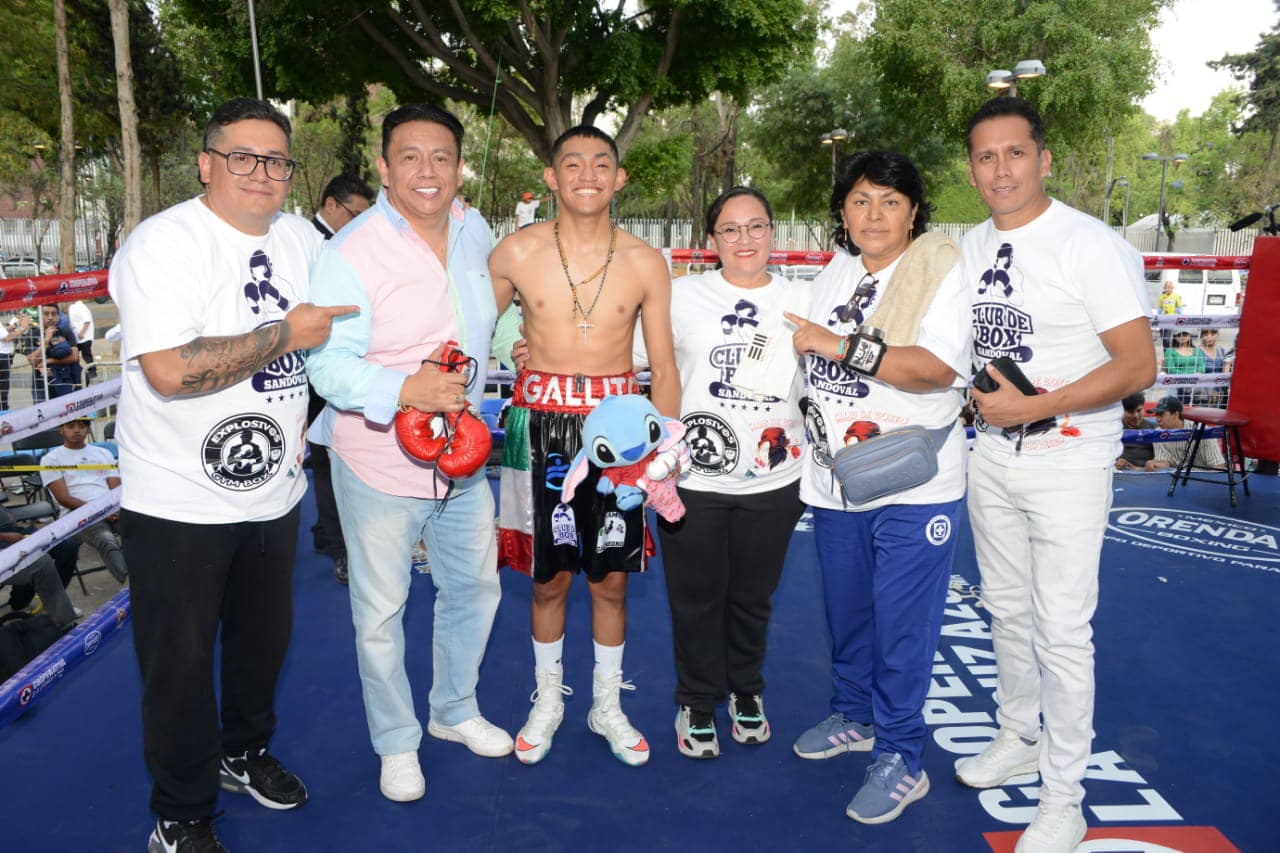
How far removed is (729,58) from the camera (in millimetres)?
12656

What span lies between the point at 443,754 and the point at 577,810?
57 centimetres

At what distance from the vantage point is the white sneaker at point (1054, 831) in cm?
243

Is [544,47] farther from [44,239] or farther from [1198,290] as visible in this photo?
[44,239]

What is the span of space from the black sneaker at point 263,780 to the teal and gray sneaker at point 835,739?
1.59m

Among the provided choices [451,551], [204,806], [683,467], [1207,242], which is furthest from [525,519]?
[1207,242]

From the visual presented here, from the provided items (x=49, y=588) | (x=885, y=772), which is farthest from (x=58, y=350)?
(x=885, y=772)

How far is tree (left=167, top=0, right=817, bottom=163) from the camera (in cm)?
1200

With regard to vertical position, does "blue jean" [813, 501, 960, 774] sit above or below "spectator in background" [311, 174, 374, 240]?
below

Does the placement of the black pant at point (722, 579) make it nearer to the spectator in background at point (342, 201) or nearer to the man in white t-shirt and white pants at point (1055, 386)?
the man in white t-shirt and white pants at point (1055, 386)

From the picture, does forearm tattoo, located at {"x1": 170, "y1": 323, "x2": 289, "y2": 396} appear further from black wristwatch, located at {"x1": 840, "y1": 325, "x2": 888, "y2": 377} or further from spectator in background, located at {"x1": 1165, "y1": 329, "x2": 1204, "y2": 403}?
spectator in background, located at {"x1": 1165, "y1": 329, "x2": 1204, "y2": 403}

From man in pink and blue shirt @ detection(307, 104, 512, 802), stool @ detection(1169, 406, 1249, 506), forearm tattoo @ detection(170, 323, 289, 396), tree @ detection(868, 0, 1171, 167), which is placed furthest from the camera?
tree @ detection(868, 0, 1171, 167)

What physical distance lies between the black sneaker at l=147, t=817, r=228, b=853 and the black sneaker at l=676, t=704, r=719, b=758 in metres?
1.40

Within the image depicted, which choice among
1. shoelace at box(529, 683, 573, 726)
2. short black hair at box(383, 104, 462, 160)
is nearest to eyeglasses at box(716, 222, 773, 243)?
short black hair at box(383, 104, 462, 160)

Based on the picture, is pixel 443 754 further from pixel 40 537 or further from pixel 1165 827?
pixel 1165 827
